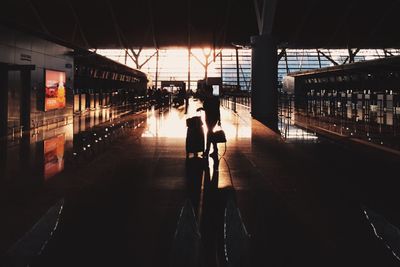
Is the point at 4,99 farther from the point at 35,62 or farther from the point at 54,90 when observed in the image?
the point at 54,90

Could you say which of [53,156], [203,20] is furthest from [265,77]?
[203,20]

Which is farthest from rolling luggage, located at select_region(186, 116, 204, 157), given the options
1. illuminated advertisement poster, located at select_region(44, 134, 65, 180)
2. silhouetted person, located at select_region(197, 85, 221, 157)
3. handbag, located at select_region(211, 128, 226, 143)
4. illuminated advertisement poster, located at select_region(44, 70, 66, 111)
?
illuminated advertisement poster, located at select_region(44, 70, 66, 111)

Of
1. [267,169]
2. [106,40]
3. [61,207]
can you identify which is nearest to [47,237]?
[61,207]

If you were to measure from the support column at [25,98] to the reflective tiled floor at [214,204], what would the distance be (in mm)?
6154

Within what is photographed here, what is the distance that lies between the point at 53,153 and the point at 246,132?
761 centimetres

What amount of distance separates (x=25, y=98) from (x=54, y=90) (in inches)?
112

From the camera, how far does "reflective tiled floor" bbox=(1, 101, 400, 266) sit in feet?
12.3

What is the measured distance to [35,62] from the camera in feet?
51.8

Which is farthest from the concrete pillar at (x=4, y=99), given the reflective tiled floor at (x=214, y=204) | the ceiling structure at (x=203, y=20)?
the ceiling structure at (x=203, y=20)

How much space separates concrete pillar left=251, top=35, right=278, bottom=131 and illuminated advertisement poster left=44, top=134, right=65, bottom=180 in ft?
37.6

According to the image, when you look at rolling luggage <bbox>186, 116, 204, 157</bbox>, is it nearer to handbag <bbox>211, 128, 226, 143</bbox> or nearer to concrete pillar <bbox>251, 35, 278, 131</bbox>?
handbag <bbox>211, 128, 226, 143</bbox>

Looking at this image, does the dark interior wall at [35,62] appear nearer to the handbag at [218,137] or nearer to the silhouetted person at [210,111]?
the silhouetted person at [210,111]

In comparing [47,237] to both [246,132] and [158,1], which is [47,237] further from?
[158,1]

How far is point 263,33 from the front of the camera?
849 inches
